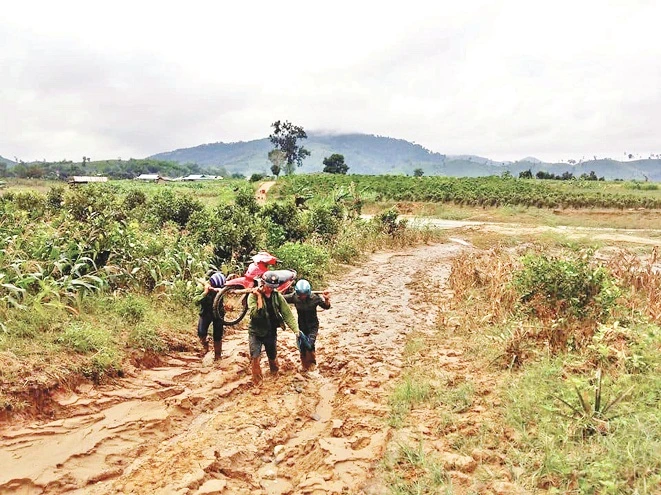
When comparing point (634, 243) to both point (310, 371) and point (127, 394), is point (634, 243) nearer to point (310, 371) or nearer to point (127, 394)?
point (310, 371)

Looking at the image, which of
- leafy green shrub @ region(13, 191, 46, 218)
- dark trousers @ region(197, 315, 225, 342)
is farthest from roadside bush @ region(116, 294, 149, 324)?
leafy green shrub @ region(13, 191, 46, 218)

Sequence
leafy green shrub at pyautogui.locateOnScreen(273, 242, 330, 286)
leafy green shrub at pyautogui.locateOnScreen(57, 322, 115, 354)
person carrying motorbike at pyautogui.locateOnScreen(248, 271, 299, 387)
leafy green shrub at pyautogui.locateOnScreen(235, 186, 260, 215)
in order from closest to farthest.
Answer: leafy green shrub at pyautogui.locateOnScreen(57, 322, 115, 354)
person carrying motorbike at pyautogui.locateOnScreen(248, 271, 299, 387)
leafy green shrub at pyautogui.locateOnScreen(273, 242, 330, 286)
leafy green shrub at pyautogui.locateOnScreen(235, 186, 260, 215)

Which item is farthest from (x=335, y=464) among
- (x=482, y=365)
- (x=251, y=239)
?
(x=251, y=239)

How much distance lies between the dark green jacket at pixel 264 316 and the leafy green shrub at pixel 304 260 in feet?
16.6

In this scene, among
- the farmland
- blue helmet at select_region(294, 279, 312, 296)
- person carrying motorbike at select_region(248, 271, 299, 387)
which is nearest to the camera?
the farmland

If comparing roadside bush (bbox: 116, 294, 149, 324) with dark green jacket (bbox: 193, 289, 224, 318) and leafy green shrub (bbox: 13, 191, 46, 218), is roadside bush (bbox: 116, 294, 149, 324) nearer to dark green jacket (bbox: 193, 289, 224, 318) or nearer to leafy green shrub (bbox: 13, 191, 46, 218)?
dark green jacket (bbox: 193, 289, 224, 318)

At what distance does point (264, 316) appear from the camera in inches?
240

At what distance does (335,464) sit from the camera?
13.7 ft

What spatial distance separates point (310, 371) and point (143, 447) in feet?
8.52

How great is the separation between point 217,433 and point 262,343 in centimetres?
166

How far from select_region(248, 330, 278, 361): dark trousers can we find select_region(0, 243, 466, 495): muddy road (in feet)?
1.19

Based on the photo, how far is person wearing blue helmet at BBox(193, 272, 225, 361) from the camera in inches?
263

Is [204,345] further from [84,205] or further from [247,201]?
[247,201]

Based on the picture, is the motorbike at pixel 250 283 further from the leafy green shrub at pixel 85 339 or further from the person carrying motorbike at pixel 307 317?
the leafy green shrub at pixel 85 339
